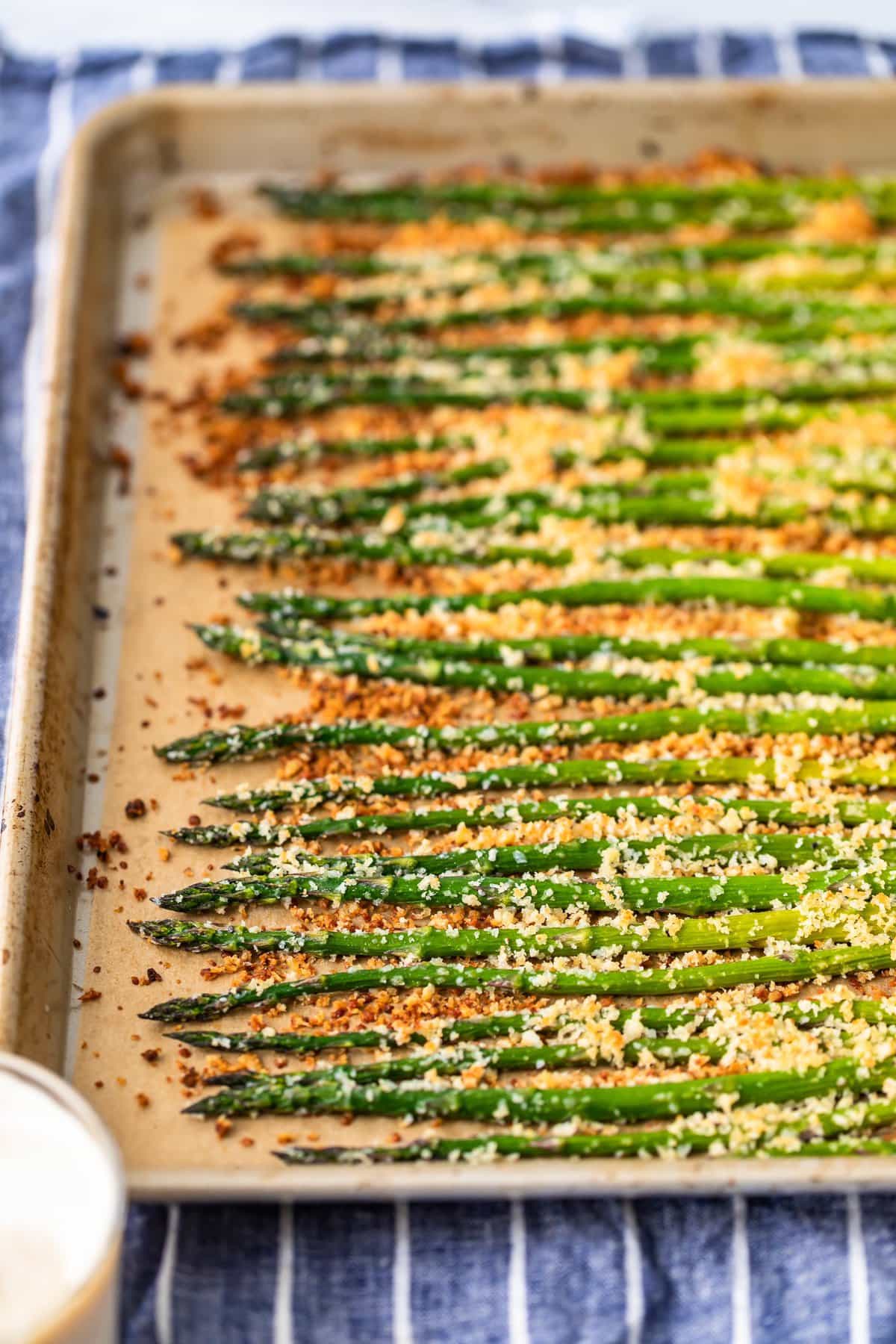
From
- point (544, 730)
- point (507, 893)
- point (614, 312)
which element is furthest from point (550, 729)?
point (614, 312)

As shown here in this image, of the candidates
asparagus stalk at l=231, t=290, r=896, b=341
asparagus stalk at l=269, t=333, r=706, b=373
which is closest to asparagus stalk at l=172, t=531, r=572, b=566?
asparagus stalk at l=269, t=333, r=706, b=373

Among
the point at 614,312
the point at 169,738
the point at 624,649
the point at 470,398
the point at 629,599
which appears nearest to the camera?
the point at 169,738

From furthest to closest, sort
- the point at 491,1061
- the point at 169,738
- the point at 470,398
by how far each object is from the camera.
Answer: the point at 470,398 → the point at 169,738 → the point at 491,1061

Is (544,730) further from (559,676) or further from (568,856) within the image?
(568,856)

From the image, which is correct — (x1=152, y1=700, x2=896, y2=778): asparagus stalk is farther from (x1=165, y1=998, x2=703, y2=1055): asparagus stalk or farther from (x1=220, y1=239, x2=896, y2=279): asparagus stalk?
(x1=220, y1=239, x2=896, y2=279): asparagus stalk

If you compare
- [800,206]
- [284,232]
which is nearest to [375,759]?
[284,232]

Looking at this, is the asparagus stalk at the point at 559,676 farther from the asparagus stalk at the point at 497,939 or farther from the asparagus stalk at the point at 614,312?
the asparagus stalk at the point at 614,312
